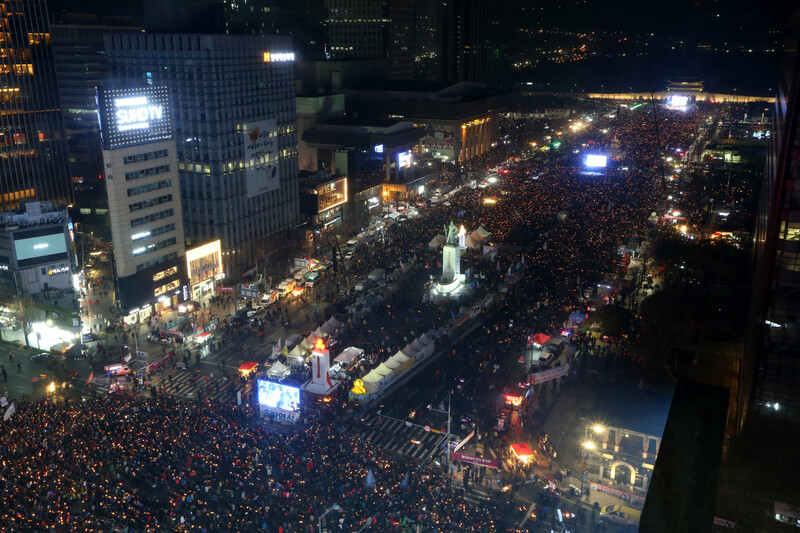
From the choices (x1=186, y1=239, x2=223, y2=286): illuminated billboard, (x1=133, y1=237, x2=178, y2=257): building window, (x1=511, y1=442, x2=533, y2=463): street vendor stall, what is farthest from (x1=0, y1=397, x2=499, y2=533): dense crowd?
(x1=186, y1=239, x2=223, y2=286): illuminated billboard

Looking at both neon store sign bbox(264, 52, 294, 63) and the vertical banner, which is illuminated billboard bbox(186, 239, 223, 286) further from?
neon store sign bbox(264, 52, 294, 63)

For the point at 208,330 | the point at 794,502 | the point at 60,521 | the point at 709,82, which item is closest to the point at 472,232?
the point at 208,330

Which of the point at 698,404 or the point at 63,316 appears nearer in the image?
the point at 698,404

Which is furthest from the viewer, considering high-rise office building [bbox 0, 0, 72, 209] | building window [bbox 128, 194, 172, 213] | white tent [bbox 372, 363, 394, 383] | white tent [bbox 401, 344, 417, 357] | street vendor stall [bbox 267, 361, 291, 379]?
high-rise office building [bbox 0, 0, 72, 209]

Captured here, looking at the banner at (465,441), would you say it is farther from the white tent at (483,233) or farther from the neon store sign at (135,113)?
the neon store sign at (135,113)

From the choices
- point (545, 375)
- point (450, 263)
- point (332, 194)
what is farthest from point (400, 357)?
point (332, 194)

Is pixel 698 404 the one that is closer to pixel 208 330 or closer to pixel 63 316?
pixel 208 330

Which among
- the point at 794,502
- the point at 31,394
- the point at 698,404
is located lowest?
the point at 31,394
